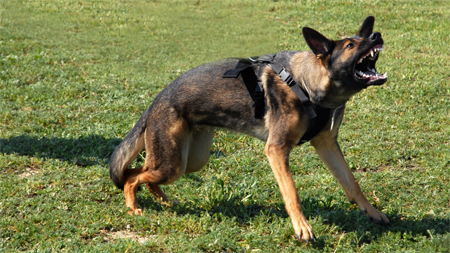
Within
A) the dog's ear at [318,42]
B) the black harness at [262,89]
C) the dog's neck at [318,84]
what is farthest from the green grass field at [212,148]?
the dog's ear at [318,42]

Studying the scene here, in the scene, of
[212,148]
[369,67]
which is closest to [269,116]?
[369,67]

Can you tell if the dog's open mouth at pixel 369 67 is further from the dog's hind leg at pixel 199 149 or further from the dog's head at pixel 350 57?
the dog's hind leg at pixel 199 149

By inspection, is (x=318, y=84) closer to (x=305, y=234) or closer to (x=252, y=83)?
(x=252, y=83)

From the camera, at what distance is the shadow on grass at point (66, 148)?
5.86 m

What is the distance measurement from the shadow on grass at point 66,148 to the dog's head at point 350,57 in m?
3.27

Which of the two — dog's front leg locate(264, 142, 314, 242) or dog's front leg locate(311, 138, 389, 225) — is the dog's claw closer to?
dog's front leg locate(264, 142, 314, 242)

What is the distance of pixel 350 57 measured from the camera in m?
3.95

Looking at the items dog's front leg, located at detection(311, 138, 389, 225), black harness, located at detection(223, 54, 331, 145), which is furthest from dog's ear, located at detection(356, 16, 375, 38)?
dog's front leg, located at detection(311, 138, 389, 225)

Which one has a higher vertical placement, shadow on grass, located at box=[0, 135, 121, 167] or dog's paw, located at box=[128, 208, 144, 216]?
shadow on grass, located at box=[0, 135, 121, 167]

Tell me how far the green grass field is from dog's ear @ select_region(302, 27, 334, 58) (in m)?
1.68

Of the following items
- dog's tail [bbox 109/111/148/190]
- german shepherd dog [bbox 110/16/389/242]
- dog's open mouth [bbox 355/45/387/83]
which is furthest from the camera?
dog's tail [bbox 109/111/148/190]

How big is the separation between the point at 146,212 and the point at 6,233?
4.48 ft

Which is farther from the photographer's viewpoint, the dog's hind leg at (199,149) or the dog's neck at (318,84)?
the dog's hind leg at (199,149)

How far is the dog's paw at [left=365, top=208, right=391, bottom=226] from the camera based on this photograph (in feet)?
14.5
